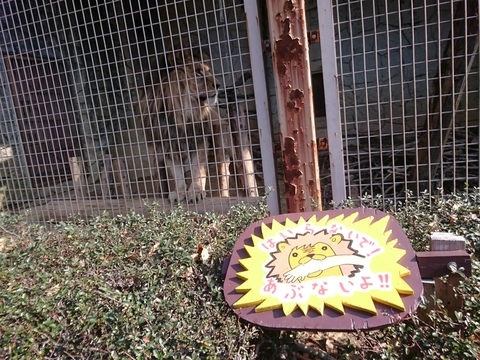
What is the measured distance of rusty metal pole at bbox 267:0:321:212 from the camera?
214cm

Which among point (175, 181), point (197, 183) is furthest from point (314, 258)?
point (175, 181)

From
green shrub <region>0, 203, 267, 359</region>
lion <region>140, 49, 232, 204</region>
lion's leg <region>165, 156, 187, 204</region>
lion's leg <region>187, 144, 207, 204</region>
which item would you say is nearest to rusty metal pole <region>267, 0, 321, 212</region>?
green shrub <region>0, 203, 267, 359</region>

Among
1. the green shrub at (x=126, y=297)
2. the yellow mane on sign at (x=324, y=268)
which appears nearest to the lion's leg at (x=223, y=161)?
the green shrub at (x=126, y=297)

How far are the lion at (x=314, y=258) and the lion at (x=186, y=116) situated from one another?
1183mm

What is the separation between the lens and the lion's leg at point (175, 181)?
3010 millimetres

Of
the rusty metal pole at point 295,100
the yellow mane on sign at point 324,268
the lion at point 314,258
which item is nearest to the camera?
the yellow mane on sign at point 324,268

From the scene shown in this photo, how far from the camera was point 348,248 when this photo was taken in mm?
1448

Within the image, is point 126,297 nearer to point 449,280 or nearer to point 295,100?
point 449,280

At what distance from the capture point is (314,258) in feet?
4.69

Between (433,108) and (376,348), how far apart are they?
255 centimetres

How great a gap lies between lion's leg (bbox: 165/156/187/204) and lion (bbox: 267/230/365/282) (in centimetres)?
158

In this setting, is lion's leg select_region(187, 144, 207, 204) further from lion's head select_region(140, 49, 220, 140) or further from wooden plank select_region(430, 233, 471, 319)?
wooden plank select_region(430, 233, 471, 319)

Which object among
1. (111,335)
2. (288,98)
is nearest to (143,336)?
(111,335)

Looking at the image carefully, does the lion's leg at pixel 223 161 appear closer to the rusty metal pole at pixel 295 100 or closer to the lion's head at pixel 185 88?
the lion's head at pixel 185 88
